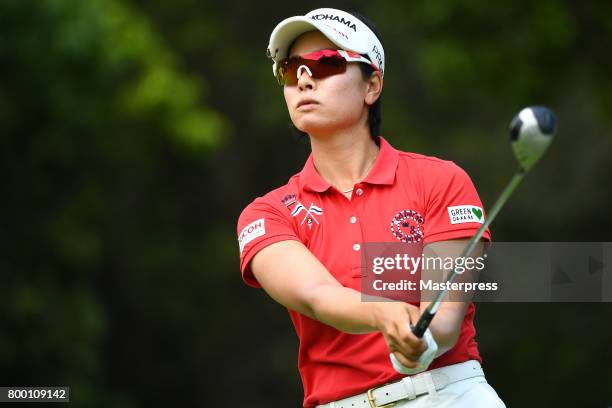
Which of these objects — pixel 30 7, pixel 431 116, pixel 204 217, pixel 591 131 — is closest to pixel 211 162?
pixel 204 217

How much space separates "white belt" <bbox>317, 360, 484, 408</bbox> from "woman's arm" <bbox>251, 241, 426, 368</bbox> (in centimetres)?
29

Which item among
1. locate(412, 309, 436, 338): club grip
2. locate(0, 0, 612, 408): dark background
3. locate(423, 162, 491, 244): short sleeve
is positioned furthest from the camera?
locate(0, 0, 612, 408): dark background

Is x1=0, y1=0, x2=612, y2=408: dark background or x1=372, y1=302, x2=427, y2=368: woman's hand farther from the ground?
x1=0, y1=0, x2=612, y2=408: dark background

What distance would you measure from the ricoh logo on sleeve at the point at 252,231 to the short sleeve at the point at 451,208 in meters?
0.58

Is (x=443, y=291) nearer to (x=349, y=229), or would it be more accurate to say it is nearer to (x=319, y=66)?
(x=349, y=229)

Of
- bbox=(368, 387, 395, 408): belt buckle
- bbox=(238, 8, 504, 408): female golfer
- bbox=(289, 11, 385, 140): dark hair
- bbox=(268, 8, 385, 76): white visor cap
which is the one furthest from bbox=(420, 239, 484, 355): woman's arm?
bbox=(268, 8, 385, 76): white visor cap

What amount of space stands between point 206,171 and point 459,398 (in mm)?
24075

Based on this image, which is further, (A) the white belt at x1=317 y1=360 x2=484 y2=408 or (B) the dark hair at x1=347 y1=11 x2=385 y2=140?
(B) the dark hair at x1=347 y1=11 x2=385 y2=140

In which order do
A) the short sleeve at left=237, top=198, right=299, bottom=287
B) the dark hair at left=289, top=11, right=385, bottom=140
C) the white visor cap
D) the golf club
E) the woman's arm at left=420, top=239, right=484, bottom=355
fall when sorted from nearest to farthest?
the golf club, the woman's arm at left=420, top=239, right=484, bottom=355, the short sleeve at left=237, top=198, right=299, bottom=287, the white visor cap, the dark hair at left=289, top=11, right=385, bottom=140

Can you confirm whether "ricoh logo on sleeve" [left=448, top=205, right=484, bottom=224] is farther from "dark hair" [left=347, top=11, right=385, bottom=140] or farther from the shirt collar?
"dark hair" [left=347, top=11, right=385, bottom=140]

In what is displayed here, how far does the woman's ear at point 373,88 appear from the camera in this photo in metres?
5.24

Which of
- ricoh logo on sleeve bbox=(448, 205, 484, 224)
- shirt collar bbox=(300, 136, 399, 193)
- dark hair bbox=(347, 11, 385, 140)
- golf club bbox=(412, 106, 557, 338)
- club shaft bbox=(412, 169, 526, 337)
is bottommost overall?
club shaft bbox=(412, 169, 526, 337)

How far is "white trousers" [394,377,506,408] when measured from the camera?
15.1ft

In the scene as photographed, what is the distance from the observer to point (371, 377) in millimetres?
4699
